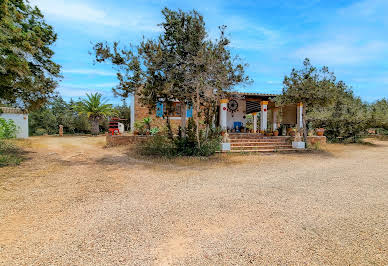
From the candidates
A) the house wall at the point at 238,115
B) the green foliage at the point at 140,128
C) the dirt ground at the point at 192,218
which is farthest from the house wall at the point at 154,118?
the dirt ground at the point at 192,218

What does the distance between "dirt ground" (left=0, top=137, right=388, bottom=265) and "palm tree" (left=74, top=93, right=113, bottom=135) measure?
1421 centimetres

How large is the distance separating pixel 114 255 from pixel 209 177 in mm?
4005

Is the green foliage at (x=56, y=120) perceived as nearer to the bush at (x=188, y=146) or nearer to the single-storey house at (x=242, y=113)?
the single-storey house at (x=242, y=113)

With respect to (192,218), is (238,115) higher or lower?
higher

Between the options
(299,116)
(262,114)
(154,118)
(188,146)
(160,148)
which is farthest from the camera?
(154,118)

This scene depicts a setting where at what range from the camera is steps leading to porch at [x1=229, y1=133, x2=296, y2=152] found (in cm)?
1159

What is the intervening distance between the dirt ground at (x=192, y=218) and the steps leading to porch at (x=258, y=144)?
4918 mm

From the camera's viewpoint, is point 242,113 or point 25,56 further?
point 242,113

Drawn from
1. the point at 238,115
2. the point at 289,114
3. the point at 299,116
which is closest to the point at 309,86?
the point at 299,116

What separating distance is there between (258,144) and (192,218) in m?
9.53

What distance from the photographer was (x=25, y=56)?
295 inches

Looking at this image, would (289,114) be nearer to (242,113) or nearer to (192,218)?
(242,113)

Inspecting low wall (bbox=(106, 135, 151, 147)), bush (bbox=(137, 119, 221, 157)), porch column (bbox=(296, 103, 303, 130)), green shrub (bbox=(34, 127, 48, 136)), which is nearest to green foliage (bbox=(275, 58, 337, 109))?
porch column (bbox=(296, 103, 303, 130))

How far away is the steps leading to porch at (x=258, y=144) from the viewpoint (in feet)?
38.0
